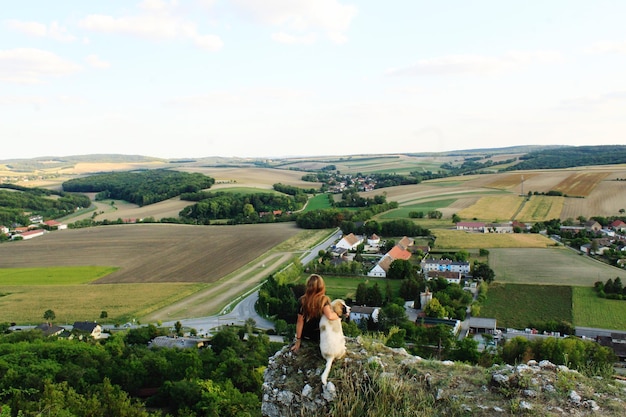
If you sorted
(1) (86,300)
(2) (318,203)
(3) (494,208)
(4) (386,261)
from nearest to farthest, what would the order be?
1. (1) (86,300)
2. (4) (386,261)
3. (3) (494,208)
4. (2) (318,203)

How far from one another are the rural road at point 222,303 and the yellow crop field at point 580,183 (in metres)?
70.6

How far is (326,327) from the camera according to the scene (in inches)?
284

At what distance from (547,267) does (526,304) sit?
481 inches

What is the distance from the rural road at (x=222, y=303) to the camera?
38.6 m

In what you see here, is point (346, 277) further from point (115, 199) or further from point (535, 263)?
point (115, 199)

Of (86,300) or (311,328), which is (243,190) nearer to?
(86,300)

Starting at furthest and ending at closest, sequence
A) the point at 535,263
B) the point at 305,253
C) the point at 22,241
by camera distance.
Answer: the point at 22,241, the point at 305,253, the point at 535,263

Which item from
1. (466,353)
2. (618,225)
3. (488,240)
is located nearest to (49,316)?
(466,353)

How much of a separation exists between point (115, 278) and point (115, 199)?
295 ft

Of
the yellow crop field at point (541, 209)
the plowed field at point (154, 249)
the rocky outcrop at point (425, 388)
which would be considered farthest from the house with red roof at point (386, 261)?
the rocky outcrop at point (425, 388)

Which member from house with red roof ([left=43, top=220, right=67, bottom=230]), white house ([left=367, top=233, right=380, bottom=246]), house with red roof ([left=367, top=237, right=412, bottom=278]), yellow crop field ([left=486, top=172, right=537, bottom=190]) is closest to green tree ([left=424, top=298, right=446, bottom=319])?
house with red roof ([left=367, top=237, right=412, bottom=278])

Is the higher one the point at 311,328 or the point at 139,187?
the point at 311,328

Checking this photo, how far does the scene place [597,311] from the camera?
120 ft

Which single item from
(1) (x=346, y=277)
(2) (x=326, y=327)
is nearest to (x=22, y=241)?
(1) (x=346, y=277)
